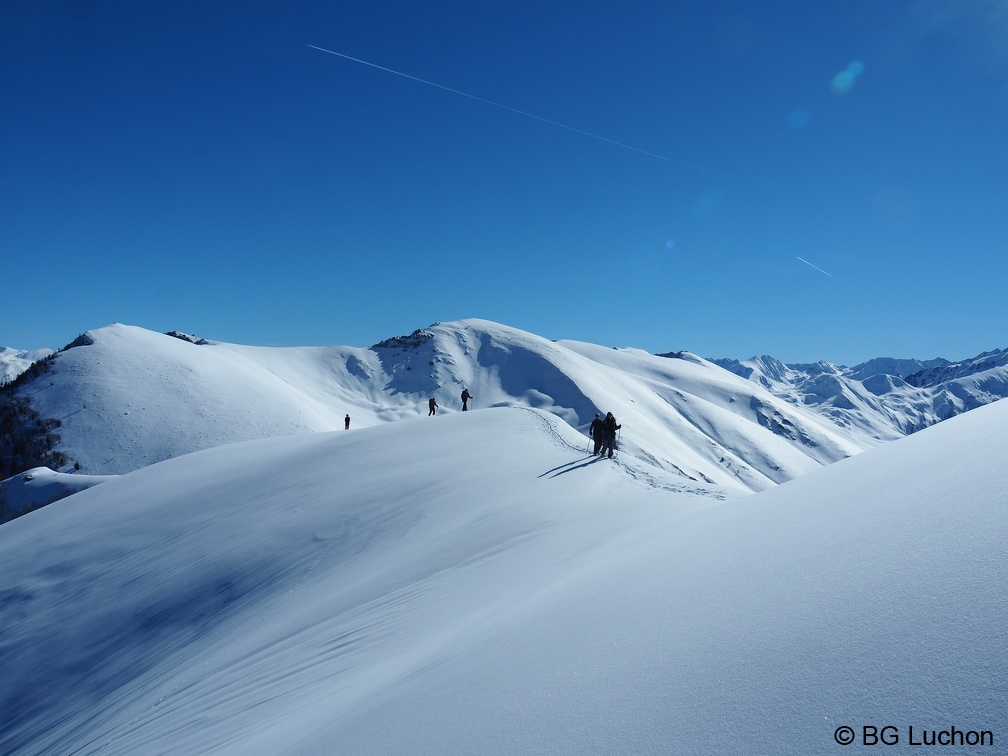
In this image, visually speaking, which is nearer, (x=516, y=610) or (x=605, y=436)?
(x=516, y=610)

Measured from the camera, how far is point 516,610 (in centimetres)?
501

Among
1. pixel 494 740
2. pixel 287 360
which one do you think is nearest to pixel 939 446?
pixel 494 740

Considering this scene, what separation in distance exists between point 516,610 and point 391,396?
61.9 metres

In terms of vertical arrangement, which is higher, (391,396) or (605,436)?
(391,396)

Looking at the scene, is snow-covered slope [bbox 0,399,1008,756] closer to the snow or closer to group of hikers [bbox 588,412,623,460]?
the snow

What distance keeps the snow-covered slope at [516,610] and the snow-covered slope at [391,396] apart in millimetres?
14863

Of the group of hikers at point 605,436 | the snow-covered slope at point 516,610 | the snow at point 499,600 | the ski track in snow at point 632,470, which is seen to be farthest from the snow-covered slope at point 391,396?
the snow-covered slope at point 516,610

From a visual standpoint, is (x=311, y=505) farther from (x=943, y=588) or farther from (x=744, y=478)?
(x=744, y=478)

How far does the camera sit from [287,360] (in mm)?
69625

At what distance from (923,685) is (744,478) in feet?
231

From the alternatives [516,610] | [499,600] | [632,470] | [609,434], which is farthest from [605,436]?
[516,610]

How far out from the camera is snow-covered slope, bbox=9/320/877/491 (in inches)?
1522

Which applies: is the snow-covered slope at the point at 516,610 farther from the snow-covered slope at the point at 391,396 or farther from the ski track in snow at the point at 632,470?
the snow-covered slope at the point at 391,396

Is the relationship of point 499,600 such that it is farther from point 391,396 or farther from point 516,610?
point 391,396
